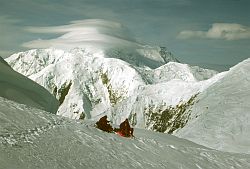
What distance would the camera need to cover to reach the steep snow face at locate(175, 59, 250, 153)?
94.5 m

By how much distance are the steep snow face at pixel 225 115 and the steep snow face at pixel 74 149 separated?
58589 millimetres

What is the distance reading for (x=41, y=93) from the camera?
40688 mm

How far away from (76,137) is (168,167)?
511 cm

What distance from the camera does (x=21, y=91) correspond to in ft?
117

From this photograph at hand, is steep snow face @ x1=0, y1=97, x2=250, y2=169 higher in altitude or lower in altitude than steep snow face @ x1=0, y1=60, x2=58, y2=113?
lower

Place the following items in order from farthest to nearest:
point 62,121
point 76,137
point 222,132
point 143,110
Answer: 1. point 143,110
2. point 222,132
3. point 62,121
4. point 76,137

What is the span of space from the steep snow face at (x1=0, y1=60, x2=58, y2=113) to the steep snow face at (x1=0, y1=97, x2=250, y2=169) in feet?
38.6

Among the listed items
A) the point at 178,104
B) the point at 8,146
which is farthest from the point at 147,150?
the point at 178,104

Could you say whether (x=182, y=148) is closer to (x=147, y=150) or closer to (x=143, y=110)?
(x=147, y=150)

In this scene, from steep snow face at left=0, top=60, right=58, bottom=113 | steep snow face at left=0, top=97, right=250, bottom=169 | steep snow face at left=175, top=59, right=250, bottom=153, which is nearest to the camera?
steep snow face at left=0, top=97, right=250, bottom=169

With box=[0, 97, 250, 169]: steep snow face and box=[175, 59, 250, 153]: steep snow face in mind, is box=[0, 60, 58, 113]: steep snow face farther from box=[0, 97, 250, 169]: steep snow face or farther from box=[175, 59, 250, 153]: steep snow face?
box=[175, 59, 250, 153]: steep snow face

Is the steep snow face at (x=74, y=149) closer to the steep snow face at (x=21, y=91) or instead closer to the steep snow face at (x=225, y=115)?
the steep snow face at (x=21, y=91)

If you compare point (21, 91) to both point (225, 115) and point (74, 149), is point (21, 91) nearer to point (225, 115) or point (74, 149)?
point (74, 149)

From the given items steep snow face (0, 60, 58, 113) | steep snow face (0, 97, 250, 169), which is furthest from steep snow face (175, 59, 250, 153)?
steep snow face (0, 97, 250, 169)
